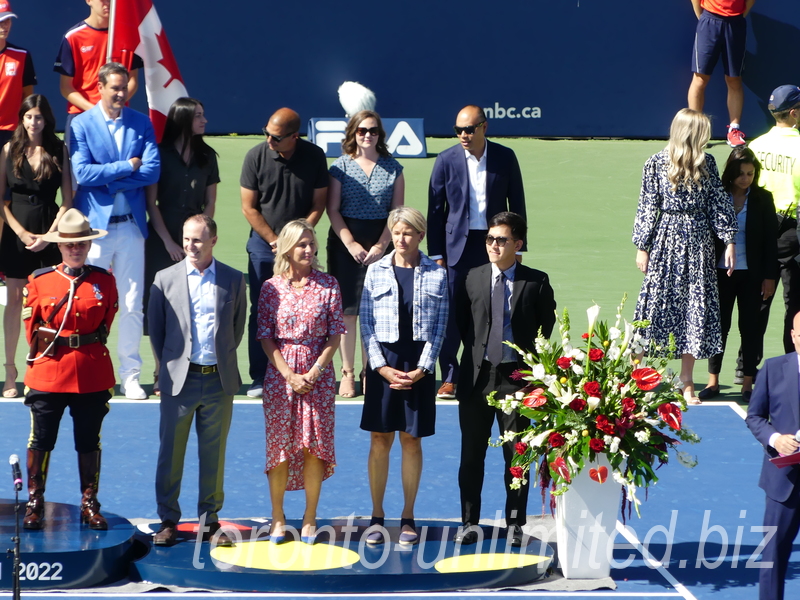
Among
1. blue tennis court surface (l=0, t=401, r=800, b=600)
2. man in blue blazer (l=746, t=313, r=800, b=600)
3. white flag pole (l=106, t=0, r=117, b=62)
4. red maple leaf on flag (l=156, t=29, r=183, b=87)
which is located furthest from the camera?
red maple leaf on flag (l=156, t=29, r=183, b=87)

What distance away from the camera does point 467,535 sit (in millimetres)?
6512

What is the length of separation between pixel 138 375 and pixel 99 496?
200cm

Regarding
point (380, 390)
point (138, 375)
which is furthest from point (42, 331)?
point (138, 375)

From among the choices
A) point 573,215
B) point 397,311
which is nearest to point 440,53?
point 573,215

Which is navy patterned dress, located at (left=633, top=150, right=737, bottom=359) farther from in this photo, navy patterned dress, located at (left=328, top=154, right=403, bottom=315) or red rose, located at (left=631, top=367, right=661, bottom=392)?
red rose, located at (left=631, top=367, right=661, bottom=392)

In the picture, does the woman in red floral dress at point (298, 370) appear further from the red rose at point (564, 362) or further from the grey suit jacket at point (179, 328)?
the red rose at point (564, 362)

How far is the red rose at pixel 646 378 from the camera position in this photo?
6.13m

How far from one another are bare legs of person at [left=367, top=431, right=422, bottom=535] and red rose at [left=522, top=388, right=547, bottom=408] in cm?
71

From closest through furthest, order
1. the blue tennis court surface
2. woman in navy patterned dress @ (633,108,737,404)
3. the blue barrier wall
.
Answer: the blue tennis court surface → woman in navy patterned dress @ (633,108,737,404) → the blue barrier wall

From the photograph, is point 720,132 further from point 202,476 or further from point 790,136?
point 202,476

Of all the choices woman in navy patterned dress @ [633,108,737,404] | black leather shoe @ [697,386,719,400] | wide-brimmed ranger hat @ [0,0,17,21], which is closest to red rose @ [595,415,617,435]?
woman in navy patterned dress @ [633,108,737,404]

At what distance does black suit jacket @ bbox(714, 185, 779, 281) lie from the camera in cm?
930

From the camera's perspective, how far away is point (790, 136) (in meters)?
9.43

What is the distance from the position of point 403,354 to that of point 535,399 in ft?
2.80
